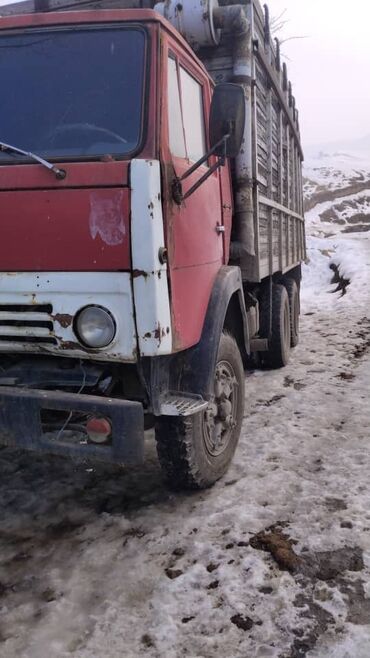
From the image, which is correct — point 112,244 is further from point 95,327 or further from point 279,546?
point 279,546

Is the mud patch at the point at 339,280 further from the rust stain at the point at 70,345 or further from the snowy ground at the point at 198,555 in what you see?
the rust stain at the point at 70,345

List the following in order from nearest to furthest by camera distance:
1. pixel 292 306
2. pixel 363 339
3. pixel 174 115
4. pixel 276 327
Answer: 1. pixel 174 115
2. pixel 276 327
3. pixel 292 306
4. pixel 363 339

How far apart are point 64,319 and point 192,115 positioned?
155cm

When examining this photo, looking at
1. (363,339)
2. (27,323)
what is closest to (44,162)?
(27,323)

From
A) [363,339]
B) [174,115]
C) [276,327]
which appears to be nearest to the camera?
[174,115]

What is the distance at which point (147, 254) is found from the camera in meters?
2.38

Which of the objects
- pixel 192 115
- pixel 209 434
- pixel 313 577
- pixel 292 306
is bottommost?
pixel 313 577

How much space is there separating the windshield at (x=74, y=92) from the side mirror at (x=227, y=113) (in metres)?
0.38

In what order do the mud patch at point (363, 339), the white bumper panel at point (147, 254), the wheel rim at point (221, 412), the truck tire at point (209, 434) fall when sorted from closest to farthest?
the white bumper panel at point (147, 254) < the truck tire at point (209, 434) < the wheel rim at point (221, 412) < the mud patch at point (363, 339)

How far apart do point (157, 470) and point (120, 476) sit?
0.81 feet

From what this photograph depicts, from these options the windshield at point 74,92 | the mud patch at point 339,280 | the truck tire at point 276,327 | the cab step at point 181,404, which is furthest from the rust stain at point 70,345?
the mud patch at point 339,280

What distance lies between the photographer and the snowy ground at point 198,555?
211 centimetres

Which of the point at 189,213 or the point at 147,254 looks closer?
the point at 147,254

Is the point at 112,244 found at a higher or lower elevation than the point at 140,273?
higher
